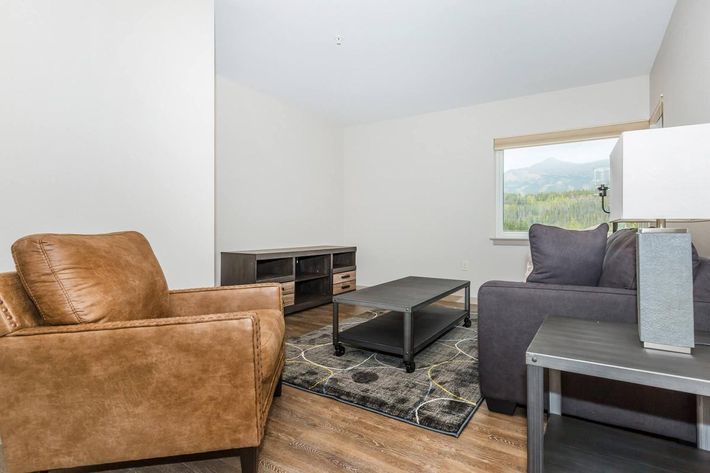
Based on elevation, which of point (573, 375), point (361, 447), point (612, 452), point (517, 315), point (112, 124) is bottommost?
point (361, 447)

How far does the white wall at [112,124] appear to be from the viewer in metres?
1.57

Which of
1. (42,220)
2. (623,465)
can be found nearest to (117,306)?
(42,220)

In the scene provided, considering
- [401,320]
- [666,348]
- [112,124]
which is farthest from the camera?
[401,320]

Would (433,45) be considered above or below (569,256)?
above

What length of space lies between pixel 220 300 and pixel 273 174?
103 inches

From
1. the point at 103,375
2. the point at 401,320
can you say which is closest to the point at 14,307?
the point at 103,375

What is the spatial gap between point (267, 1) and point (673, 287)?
2.63 meters

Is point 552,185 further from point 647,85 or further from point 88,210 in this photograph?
point 88,210

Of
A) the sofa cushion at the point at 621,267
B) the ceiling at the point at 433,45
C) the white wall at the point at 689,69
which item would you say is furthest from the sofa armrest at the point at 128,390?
the white wall at the point at 689,69

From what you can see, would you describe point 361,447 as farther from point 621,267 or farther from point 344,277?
point 344,277

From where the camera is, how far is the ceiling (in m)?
2.41

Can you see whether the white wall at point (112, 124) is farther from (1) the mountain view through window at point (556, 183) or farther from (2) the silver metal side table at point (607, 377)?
(1) the mountain view through window at point (556, 183)

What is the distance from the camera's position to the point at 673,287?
1065 millimetres

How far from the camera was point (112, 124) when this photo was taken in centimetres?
185
